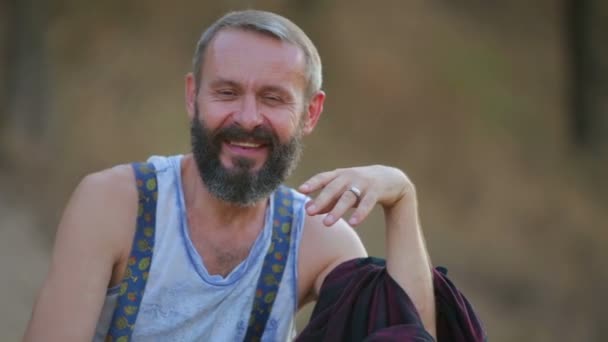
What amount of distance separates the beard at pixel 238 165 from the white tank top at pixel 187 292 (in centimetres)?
13

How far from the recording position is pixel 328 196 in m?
2.32

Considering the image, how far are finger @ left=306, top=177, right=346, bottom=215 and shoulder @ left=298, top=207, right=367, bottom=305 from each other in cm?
43

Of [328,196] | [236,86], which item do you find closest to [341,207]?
[328,196]

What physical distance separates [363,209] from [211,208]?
0.53 m

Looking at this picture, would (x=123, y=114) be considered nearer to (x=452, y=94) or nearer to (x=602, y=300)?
(x=452, y=94)

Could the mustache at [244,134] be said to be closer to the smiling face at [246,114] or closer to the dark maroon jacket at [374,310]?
the smiling face at [246,114]

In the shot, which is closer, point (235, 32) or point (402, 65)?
point (235, 32)

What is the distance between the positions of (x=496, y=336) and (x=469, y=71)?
4.88 feet

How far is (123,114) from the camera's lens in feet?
16.7

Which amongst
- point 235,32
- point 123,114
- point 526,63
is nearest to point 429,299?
point 235,32

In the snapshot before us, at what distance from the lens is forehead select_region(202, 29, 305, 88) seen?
101 inches

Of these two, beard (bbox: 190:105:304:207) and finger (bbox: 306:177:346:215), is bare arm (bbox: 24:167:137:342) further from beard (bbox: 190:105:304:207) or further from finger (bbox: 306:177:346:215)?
finger (bbox: 306:177:346:215)

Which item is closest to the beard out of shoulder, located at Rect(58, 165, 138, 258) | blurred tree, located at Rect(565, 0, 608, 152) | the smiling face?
the smiling face

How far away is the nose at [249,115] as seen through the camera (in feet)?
8.24
